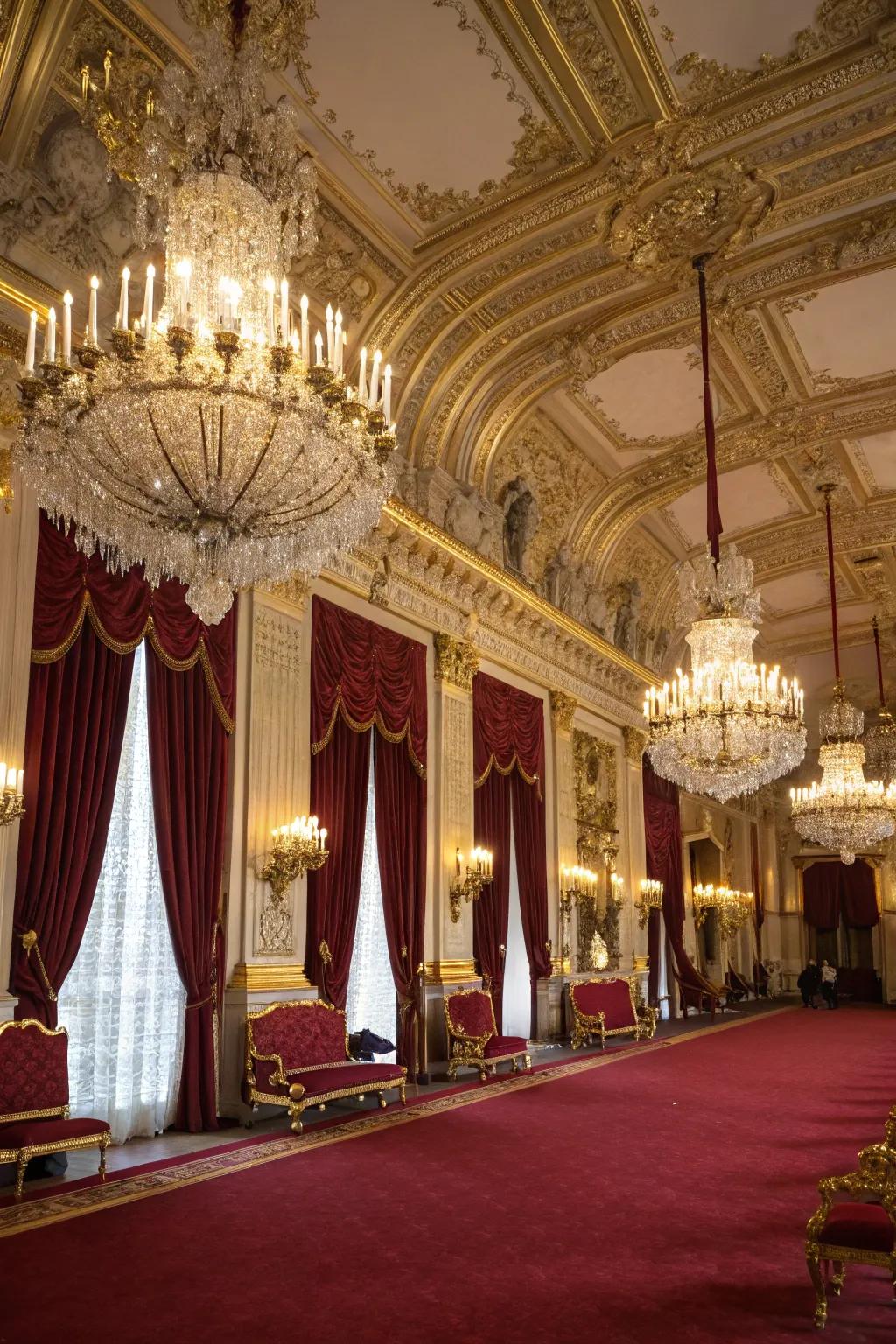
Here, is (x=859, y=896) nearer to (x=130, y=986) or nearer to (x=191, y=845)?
(x=191, y=845)

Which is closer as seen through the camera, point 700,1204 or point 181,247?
point 181,247

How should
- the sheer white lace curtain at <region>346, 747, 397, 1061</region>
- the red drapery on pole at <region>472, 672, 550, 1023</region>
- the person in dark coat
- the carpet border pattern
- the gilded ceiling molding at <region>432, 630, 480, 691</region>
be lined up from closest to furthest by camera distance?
the carpet border pattern → the sheer white lace curtain at <region>346, 747, 397, 1061</region> → the gilded ceiling molding at <region>432, 630, 480, 691</region> → the red drapery on pole at <region>472, 672, 550, 1023</region> → the person in dark coat

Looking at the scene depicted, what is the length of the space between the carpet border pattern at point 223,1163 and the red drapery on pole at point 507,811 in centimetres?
168

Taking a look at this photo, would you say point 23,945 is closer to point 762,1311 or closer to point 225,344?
point 225,344

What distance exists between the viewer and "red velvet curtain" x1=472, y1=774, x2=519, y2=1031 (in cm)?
1117

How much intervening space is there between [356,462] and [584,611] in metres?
9.79

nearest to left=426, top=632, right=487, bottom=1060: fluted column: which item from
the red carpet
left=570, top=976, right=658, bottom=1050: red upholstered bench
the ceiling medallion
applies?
left=570, top=976, right=658, bottom=1050: red upholstered bench

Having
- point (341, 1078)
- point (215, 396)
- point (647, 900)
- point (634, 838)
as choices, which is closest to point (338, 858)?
point (341, 1078)

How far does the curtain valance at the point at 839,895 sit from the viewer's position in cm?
2294

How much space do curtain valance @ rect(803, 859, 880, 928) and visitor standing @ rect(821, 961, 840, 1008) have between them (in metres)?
1.88

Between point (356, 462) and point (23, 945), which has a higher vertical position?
point (356, 462)

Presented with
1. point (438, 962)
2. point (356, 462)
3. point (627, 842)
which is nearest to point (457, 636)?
point (438, 962)

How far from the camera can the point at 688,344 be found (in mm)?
10922

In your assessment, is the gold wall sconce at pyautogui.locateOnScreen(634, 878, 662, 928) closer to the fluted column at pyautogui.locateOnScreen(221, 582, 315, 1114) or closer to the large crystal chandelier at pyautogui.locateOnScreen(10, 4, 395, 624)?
the fluted column at pyautogui.locateOnScreen(221, 582, 315, 1114)
